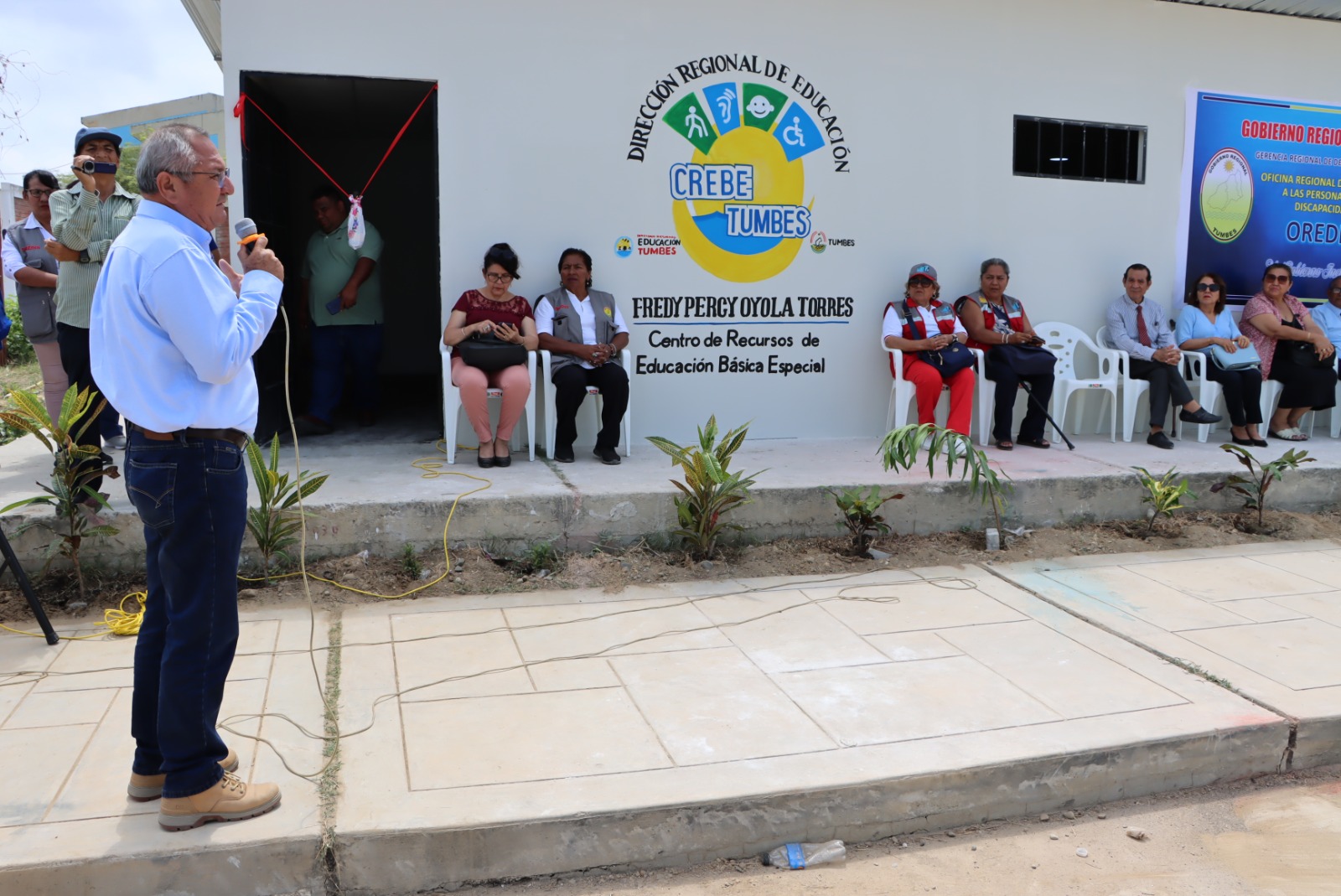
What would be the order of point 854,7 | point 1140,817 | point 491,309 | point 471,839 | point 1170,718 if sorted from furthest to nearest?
point 854,7 < point 491,309 < point 1170,718 < point 1140,817 < point 471,839

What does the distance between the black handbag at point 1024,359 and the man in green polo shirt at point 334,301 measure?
428cm

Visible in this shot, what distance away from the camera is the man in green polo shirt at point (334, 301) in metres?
6.93

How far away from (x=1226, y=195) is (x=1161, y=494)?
11.4 ft

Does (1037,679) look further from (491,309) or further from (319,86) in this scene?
(319,86)

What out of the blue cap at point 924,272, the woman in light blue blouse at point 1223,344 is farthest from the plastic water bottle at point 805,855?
the woman in light blue blouse at point 1223,344

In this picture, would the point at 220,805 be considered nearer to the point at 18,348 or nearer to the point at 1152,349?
Result: the point at 1152,349

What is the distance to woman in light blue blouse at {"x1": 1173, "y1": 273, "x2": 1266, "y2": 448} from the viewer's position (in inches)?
292

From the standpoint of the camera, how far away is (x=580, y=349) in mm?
6047

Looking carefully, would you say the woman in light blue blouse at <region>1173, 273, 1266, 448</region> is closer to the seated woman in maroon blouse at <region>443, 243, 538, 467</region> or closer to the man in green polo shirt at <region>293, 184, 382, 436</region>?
the seated woman in maroon blouse at <region>443, 243, 538, 467</region>

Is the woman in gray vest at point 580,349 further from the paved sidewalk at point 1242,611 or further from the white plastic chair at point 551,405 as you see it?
the paved sidewalk at point 1242,611

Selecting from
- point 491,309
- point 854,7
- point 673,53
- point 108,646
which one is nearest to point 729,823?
point 108,646

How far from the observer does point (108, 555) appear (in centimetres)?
447

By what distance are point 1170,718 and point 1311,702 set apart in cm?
59

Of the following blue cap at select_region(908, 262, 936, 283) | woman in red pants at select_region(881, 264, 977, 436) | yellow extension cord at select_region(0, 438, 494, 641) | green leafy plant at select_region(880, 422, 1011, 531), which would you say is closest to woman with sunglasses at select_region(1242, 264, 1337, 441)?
woman in red pants at select_region(881, 264, 977, 436)
